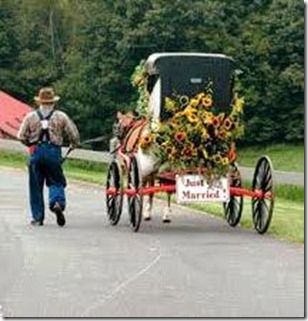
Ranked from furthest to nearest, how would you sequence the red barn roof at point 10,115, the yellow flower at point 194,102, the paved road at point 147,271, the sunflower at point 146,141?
the red barn roof at point 10,115 < the sunflower at point 146,141 < the yellow flower at point 194,102 < the paved road at point 147,271

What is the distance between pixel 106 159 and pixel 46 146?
1921cm

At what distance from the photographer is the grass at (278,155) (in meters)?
62.5

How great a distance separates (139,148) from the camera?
619 inches

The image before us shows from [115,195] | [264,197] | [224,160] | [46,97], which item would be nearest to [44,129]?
[46,97]

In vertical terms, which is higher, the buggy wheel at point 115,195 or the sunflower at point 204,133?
the sunflower at point 204,133

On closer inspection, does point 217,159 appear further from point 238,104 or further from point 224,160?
point 238,104

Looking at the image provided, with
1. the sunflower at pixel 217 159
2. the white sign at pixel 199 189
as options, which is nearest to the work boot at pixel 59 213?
the white sign at pixel 199 189

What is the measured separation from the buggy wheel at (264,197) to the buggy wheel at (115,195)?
1.83 metres

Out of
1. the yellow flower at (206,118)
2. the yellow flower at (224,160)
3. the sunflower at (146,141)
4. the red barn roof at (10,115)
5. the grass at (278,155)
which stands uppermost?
the yellow flower at (206,118)

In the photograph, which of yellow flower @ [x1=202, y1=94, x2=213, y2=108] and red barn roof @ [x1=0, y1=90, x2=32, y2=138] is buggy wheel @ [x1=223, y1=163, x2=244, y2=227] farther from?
red barn roof @ [x1=0, y1=90, x2=32, y2=138]

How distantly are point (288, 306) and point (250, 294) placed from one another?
0.59 meters

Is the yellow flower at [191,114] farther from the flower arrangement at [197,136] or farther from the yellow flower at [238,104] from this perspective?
the yellow flower at [238,104]

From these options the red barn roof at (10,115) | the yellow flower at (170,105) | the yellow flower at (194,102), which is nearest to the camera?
the yellow flower at (194,102)

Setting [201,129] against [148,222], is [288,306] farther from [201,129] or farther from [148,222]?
[148,222]
